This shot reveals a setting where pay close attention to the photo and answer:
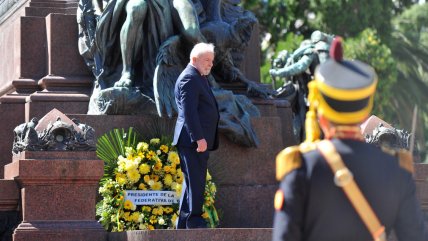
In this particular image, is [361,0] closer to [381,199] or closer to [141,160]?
[141,160]

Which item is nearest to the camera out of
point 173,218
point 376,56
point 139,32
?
point 173,218

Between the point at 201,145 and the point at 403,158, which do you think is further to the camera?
the point at 201,145

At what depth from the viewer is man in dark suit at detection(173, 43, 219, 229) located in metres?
10.8

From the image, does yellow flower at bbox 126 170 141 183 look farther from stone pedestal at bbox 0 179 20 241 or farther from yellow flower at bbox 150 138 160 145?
stone pedestal at bbox 0 179 20 241

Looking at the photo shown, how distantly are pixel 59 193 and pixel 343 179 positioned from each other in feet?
20.3

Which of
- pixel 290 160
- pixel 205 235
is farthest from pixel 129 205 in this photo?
pixel 290 160

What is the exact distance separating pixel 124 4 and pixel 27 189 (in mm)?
2907

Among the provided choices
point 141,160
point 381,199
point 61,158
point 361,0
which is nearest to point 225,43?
point 141,160

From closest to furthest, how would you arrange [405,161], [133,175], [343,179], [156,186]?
[343,179] < [405,161] < [133,175] < [156,186]

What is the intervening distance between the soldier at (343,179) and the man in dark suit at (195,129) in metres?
5.27

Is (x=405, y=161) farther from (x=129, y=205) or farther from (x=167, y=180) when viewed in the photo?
(x=167, y=180)

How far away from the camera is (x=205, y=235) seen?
1041cm

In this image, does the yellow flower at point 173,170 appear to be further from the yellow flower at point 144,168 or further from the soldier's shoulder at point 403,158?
the soldier's shoulder at point 403,158

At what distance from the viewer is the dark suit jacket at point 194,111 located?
35.4ft
